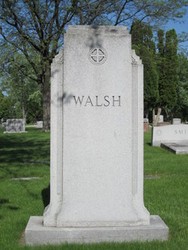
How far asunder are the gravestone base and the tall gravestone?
4 centimetres

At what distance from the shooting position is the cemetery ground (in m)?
4.96

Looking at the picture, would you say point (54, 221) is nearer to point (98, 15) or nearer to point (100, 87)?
point (100, 87)

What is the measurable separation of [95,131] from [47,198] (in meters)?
2.71

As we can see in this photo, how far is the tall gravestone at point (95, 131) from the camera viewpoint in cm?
518

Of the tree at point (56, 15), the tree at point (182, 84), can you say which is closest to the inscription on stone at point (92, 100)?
the tree at point (56, 15)

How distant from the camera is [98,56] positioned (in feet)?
17.0

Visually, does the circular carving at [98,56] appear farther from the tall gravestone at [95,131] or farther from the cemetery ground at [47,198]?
the cemetery ground at [47,198]

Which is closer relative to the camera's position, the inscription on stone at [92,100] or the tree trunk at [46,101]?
the inscription on stone at [92,100]

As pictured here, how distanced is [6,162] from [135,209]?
862 cm

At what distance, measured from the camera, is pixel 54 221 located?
5.19 meters

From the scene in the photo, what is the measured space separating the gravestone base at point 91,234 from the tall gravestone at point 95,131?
43 millimetres

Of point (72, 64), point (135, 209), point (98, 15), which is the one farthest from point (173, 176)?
point (98, 15)

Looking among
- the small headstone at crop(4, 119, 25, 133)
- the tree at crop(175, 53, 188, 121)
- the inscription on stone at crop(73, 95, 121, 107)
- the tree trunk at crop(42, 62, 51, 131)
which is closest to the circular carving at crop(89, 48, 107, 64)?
the inscription on stone at crop(73, 95, 121, 107)

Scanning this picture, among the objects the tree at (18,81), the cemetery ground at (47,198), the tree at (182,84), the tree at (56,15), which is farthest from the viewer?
the tree at (182,84)
